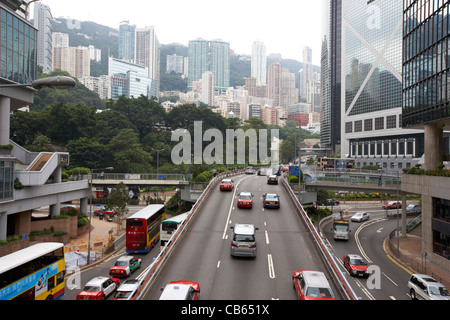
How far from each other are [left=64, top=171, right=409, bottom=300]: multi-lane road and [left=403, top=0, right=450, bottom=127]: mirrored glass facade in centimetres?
1628

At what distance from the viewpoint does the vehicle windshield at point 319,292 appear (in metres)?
13.3

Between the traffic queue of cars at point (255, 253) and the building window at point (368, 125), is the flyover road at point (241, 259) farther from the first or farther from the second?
the building window at point (368, 125)

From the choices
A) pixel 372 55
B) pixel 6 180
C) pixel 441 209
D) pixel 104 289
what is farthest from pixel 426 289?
pixel 372 55

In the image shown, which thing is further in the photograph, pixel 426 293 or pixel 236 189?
pixel 236 189

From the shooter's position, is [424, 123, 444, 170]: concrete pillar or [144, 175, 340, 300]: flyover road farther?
[424, 123, 444, 170]: concrete pillar

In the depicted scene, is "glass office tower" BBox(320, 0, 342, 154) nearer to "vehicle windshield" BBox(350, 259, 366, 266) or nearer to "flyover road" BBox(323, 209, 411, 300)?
"flyover road" BBox(323, 209, 411, 300)

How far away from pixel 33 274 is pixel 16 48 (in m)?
30.5

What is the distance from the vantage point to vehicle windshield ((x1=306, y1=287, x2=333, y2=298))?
13305mm

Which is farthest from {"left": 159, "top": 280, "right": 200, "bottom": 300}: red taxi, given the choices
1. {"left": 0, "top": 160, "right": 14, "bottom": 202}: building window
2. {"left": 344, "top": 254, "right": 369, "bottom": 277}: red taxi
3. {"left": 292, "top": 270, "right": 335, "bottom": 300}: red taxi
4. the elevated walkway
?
the elevated walkway

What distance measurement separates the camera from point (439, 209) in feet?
107

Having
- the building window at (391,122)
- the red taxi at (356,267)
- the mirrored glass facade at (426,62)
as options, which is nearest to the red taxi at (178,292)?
the red taxi at (356,267)
